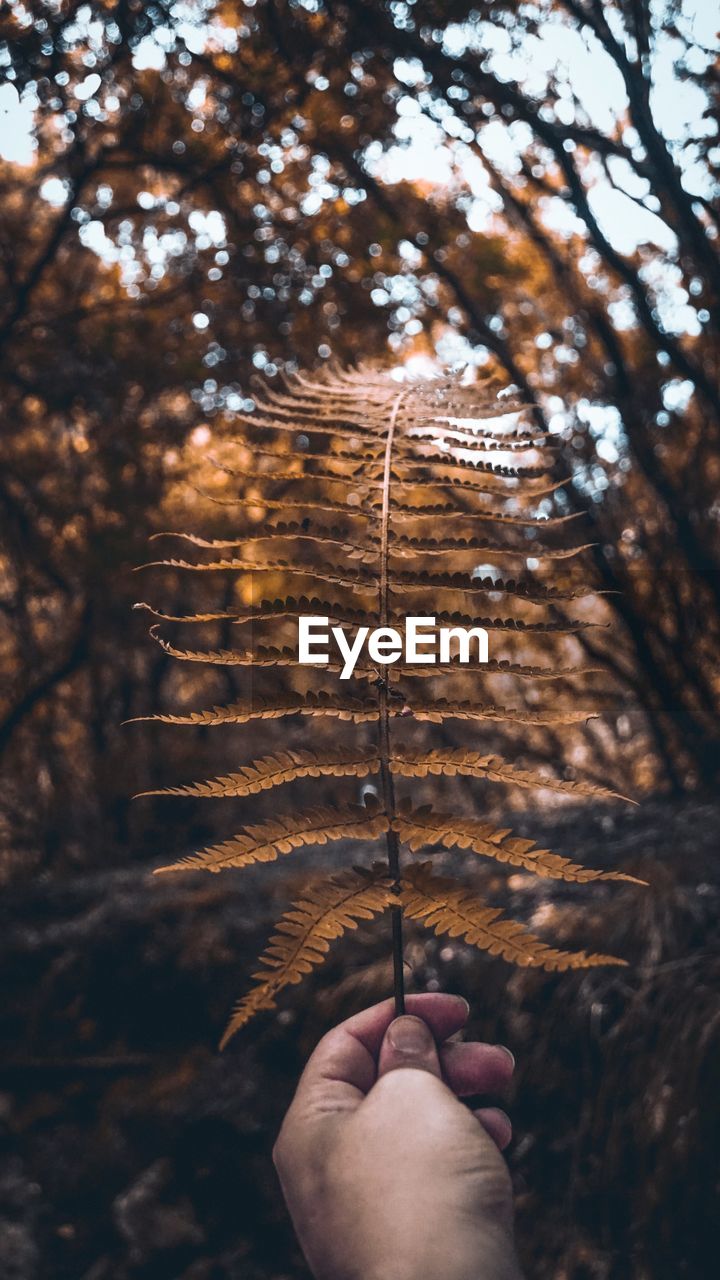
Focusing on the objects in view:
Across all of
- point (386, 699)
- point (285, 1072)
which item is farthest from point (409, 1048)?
point (285, 1072)

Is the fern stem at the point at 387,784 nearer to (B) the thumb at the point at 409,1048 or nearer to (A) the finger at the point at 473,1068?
(B) the thumb at the point at 409,1048

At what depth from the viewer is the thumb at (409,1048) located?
1.09 m

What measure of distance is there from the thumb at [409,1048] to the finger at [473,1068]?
0.18 ft

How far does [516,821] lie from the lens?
171 inches

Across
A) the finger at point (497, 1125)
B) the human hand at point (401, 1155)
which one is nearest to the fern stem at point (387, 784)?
the human hand at point (401, 1155)

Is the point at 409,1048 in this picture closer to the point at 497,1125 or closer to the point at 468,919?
the point at 497,1125

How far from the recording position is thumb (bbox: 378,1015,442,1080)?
1088 millimetres

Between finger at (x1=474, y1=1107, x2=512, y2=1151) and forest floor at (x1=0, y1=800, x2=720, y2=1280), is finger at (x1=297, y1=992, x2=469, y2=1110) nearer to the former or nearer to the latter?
finger at (x1=474, y1=1107, x2=512, y2=1151)

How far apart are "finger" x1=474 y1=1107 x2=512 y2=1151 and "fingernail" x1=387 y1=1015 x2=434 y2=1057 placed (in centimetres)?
13

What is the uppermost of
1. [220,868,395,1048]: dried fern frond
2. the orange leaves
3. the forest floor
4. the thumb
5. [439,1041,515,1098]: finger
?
the orange leaves

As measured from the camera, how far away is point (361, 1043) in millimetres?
1207

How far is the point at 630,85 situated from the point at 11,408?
3846mm

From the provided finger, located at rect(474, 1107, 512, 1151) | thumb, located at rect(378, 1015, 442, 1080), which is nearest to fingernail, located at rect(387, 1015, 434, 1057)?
thumb, located at rect(378, 1015, 442, 1080)

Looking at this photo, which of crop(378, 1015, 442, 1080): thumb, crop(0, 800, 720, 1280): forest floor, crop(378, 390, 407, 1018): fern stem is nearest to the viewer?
crop(378, 390, 407, 1018): fern stem
